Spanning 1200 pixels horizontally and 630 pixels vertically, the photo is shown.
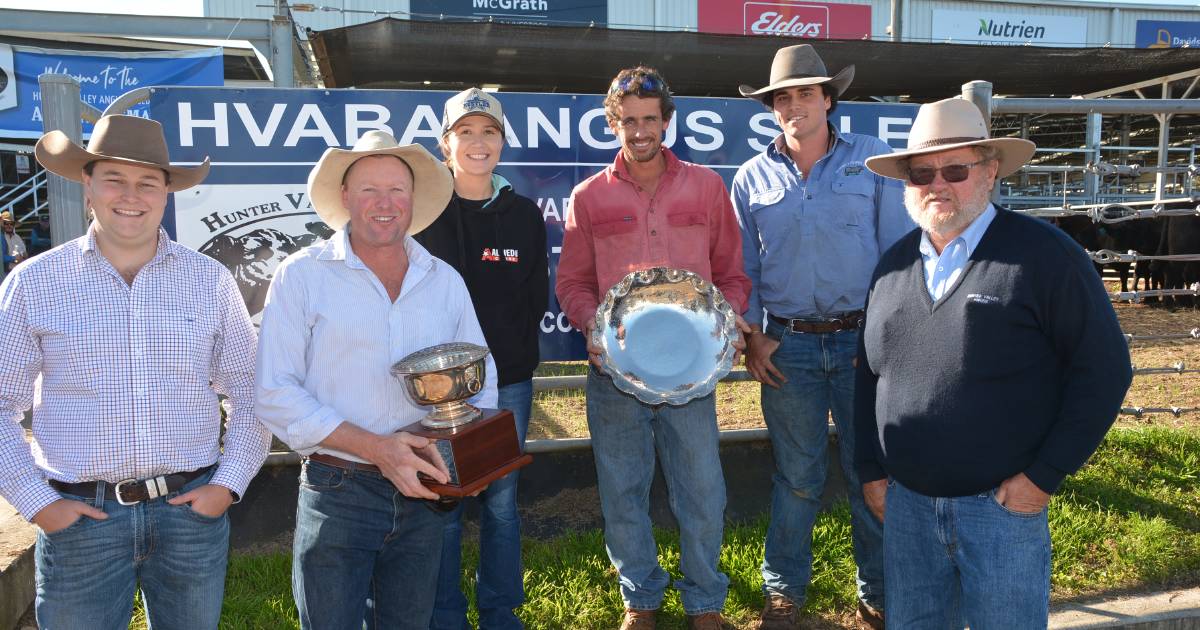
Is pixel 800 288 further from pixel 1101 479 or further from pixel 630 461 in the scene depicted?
pixel 1101 479

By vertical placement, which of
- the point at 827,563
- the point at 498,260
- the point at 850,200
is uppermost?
the point at 850,200

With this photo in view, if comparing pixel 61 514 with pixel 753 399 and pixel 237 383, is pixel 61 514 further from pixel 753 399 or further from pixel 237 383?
pixel 753 399

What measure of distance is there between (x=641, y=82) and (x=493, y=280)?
3.34 ft

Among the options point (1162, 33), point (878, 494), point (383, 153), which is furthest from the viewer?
point (1162, 33)

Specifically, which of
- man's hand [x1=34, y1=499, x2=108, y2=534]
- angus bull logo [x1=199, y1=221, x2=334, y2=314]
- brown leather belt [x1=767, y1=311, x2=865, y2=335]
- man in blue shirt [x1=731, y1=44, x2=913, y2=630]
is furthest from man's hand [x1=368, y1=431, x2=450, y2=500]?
angus bull logo [x1=199, y1=221, x2=334, y2=314]

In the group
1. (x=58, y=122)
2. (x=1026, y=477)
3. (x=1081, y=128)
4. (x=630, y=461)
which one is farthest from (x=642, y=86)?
(x=1081, y=128)

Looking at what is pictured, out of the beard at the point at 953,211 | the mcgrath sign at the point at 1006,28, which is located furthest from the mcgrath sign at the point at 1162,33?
the beard at the point at 953,211

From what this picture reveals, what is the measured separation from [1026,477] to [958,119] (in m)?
1.12

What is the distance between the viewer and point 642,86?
3.26 m

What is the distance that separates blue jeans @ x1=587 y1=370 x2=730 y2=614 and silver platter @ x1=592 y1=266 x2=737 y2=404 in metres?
0.17

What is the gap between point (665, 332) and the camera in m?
3.35

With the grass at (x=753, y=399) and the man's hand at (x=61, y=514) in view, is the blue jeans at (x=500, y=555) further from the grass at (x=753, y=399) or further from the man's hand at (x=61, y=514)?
the grass at (x=753, y=399)

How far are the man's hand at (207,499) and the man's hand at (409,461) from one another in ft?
1.71

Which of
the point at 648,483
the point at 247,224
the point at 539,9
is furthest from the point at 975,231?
the point at 539,9
